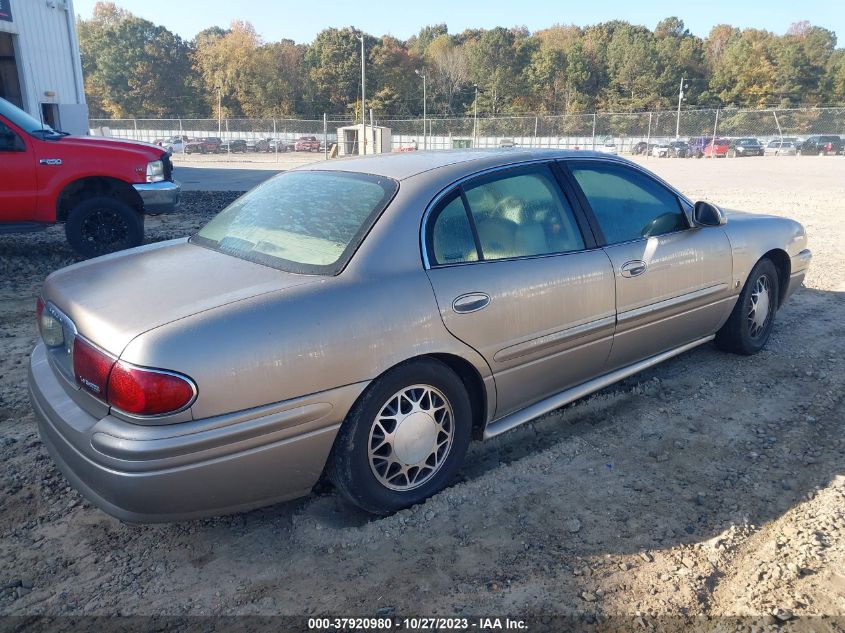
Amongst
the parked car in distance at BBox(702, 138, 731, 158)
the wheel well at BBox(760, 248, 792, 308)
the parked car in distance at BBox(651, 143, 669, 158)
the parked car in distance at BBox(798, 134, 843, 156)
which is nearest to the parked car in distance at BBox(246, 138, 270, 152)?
the parked car in distance at BBox(651, 143, 669, 158)

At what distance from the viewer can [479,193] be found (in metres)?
3.15

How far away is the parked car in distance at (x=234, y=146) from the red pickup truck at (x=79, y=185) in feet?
121

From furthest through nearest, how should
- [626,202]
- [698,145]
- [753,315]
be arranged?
[698,145], [753,315], [626,202]

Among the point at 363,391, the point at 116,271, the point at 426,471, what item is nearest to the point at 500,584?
the point at 426,471

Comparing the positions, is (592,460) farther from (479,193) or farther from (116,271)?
(116,271)

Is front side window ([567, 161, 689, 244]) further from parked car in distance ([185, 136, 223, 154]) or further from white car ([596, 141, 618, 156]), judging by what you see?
parked car in distance ([185, 136, 223, 154])

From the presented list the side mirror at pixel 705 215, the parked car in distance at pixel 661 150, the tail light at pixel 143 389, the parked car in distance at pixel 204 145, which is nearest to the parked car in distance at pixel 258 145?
the parked car in distance at pixel 204 145

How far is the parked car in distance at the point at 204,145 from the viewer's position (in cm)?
4234

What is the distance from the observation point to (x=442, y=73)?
8950cm

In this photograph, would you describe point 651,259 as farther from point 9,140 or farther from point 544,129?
point 544,129

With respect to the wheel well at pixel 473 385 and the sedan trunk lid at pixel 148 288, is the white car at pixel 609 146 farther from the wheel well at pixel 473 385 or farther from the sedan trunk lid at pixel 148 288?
the sedan trunk lid at pixel 148 288

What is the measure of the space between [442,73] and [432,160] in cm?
9216

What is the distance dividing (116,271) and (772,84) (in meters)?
87.3

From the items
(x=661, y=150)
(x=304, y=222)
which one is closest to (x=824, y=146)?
(x=661, y=150)
